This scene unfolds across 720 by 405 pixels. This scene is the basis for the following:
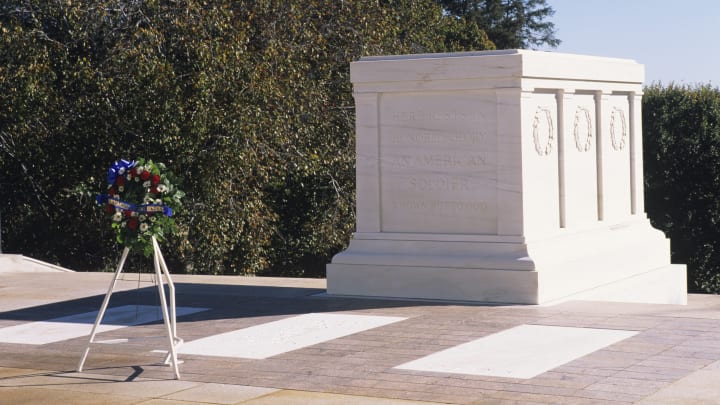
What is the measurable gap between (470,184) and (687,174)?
18218mm

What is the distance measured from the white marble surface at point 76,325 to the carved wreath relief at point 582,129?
16.6 ft

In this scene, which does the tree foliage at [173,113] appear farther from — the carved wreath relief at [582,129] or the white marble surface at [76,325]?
the white marble surface at [76,325]

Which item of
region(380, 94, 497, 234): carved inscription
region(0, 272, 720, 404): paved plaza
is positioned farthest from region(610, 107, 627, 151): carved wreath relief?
region(0, 272, 720, 404): paved plaza

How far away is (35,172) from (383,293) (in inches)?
468

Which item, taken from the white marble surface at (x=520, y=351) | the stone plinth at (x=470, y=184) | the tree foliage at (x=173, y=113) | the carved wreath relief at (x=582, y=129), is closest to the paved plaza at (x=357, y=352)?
the white marble surface at (x=520, y=351)

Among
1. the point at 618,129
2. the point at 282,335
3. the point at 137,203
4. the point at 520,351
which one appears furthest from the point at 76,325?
the point at 618,129

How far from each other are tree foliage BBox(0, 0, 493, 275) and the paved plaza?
8.18 metres

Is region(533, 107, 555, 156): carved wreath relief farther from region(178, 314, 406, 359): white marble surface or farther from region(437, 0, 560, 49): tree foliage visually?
region(437, 0, 560, 49): tree foliage

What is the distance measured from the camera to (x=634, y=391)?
284 inches

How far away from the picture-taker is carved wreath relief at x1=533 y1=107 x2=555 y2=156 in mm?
12250

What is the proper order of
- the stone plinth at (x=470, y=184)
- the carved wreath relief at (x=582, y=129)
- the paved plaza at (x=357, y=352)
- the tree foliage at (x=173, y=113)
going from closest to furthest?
the paved plaza at (x=357, y=352) < the stone plinth at (x=470, y=184) < the carved wreath relief at (x=582, y=129) < the tree foliage at (x=173, y=113)

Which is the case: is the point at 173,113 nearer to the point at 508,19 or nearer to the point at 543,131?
the point at 543,131

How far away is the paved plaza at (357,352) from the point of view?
24.3 feet

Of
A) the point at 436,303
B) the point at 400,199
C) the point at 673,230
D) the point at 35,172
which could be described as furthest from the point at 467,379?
the point at 673,230
